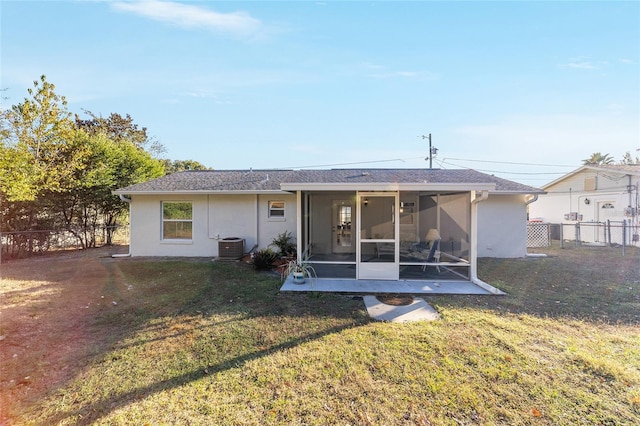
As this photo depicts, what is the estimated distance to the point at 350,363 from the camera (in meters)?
3.53

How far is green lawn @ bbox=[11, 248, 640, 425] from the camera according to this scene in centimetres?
270

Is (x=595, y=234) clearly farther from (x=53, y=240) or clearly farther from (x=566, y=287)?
(x=53, y=240)

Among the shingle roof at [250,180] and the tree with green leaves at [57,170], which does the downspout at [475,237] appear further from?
the tree with green leaves at [57,170]

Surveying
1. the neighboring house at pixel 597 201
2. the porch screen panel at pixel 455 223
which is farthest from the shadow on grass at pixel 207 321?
the neighboring house at pixel 597 201

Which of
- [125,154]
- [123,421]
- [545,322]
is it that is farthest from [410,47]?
[125,154]

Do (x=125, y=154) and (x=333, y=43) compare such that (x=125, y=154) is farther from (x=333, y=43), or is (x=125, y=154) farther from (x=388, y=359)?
(x=388, y=359)

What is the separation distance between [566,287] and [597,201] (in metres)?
12.2

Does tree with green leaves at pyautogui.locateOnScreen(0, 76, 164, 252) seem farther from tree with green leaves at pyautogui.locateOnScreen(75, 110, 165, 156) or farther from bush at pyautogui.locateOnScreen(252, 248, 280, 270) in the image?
tree with green leaves at pyautogui.locateOnScreen(75, 110, 165, 156)

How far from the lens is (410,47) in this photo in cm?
936

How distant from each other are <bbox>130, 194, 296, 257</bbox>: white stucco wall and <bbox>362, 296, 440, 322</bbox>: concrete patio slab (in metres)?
5.83

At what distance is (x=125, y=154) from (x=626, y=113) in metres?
21.5

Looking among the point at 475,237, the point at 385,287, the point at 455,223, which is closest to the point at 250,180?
the point at 385,287

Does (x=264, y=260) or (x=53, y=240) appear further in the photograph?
(x=53, y=240)

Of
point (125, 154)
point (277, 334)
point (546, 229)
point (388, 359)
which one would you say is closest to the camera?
point (388, 359)
